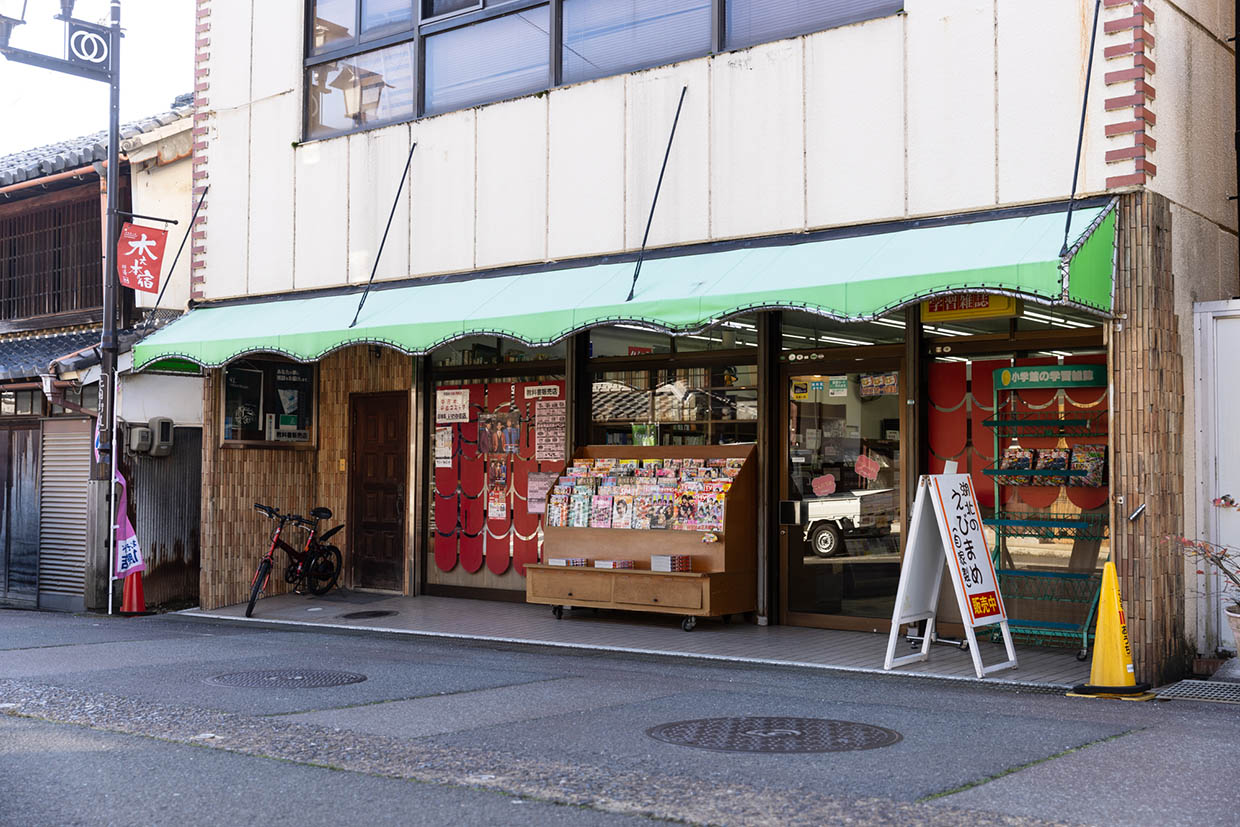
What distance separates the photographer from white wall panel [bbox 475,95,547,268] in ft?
40.2

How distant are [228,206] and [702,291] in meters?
7.33

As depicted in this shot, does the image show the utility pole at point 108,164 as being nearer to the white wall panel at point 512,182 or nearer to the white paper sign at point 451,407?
the white paper sign at point 451,407

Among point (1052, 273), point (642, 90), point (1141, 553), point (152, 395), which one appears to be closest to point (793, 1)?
point (642, 90)

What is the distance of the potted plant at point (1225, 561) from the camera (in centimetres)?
868

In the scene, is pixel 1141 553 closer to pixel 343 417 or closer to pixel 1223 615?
pixel 1223 615

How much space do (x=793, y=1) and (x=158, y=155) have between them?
29.0ft

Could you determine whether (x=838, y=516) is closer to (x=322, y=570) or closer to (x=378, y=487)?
(x=378, y=487)

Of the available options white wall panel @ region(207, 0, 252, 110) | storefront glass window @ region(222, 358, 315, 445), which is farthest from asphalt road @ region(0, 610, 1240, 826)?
white wall panel @ region(207, 0, 252, 110)

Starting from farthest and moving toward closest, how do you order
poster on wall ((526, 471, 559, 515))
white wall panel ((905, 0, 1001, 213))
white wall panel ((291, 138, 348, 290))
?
white wall panel ((291, 138, 348, 290)) < poster on wall ((526, 471, 559, 515)) < white wall panel ((905, 0, 1001, 213))

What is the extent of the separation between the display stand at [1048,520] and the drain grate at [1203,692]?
121 centimetres

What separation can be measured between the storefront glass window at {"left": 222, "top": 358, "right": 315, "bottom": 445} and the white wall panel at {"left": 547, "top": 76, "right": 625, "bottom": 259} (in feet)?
14.8

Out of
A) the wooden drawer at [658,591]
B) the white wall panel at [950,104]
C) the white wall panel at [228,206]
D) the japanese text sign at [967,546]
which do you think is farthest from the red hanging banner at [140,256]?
the japanese text sign at [967,546]

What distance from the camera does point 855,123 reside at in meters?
10.3

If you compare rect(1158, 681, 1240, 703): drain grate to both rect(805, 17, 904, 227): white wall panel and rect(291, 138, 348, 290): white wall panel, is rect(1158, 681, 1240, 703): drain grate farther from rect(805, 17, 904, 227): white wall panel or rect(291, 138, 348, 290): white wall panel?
rect(291, 138, 348, 290): white wall panel
